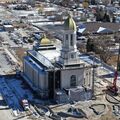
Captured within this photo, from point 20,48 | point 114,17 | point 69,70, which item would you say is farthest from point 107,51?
point 114,17

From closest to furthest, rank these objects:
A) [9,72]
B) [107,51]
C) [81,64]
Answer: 1. [81,64]
2. [9,72]
3. [107,51]

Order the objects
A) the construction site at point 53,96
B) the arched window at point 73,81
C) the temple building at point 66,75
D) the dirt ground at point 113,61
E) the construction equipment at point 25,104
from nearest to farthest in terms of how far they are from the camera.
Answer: the construction site at point 53,96 < the construction equipment at point 25,104 < the temple building at point 66,75 < the arched window at point 73,81 < the dirt ground at point 113,61

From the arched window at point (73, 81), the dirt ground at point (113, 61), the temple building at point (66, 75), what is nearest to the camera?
the temple building at point (66, 75)

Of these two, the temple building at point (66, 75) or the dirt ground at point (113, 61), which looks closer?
the temple building at point (66, 75)

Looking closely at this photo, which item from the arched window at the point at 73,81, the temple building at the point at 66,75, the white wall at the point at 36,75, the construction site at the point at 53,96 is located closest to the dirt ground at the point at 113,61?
the construction site at the point at 53,96

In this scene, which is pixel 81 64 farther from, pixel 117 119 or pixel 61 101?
pixel 117 119

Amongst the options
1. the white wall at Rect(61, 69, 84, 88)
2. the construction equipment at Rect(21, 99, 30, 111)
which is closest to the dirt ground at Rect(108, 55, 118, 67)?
the white wall at Rect(61, 69, 84, 88)

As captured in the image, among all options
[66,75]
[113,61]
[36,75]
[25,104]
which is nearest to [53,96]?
[66,75]

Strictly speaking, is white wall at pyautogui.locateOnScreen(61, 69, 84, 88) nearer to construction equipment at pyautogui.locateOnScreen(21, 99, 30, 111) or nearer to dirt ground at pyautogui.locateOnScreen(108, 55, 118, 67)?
construction equipment at pyautogui.locateOnScreen(21, 99, 30, 111)

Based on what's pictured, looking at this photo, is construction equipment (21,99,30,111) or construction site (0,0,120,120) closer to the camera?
construction site (0,0,120,120)

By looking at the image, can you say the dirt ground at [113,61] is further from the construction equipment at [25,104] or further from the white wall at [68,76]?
the construction equipment at [25,104]

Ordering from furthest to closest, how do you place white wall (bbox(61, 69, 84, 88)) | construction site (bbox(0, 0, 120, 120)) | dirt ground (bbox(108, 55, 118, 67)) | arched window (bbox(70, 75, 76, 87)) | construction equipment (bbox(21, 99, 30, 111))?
dirt ground (bbox(108, 55, 118, 67))
arched window (bbox(70, 75, 76, 87))
white wall (bbox(61, 69, 84, 88))
construction equipment (bbox(21, 99, 30, 111))
construction site (bbox(0, 0, 120, 120))
